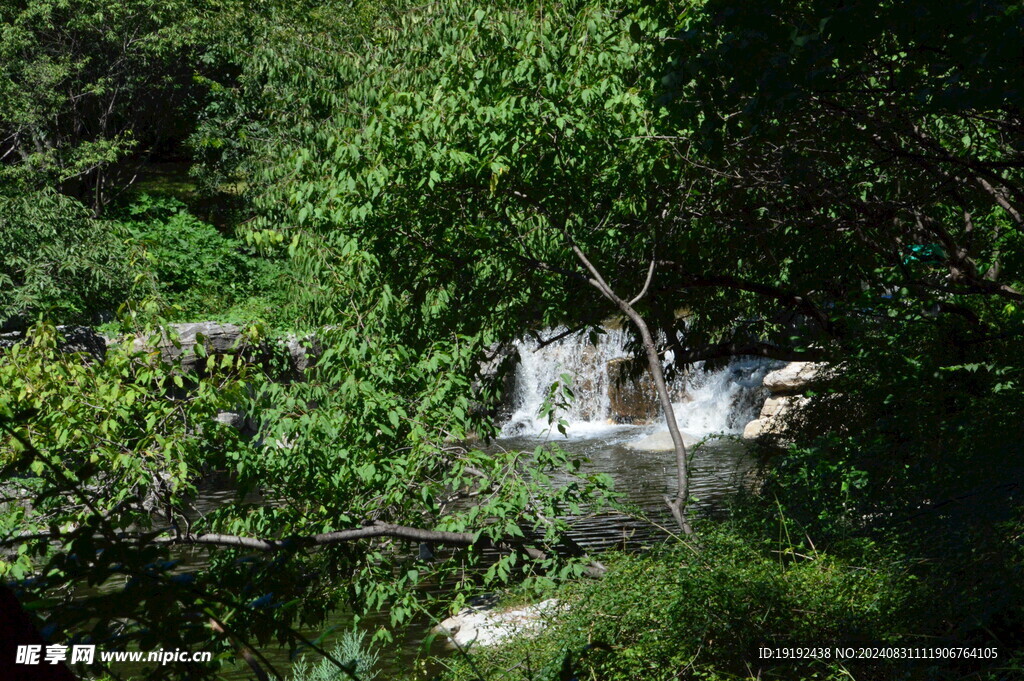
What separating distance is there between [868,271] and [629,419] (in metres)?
13.6

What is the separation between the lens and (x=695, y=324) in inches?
365

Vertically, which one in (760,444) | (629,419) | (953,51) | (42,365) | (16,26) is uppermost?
(16,26)

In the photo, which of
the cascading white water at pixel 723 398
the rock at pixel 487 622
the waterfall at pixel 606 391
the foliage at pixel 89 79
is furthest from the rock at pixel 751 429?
the foliage at pixel 89 79

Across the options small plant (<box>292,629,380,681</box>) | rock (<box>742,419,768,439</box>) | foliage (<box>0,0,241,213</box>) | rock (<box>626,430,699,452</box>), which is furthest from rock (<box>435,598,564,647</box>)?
foliage (<box>0,0,241,213</box>)

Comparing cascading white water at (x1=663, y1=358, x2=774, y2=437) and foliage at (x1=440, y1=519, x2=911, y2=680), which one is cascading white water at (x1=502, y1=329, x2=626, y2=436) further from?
foliage at (x1=440, y1=519, x2=911, y2=680)

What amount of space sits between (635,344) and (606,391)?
491 inches

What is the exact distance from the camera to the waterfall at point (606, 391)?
20.6 metres

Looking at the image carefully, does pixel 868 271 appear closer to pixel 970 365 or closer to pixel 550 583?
pixel 970 365

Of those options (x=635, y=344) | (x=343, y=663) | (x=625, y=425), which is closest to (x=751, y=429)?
(x=625, y=425)

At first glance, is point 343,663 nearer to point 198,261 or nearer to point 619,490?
point 619,490

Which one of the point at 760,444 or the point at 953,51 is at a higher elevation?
the point at 953,51

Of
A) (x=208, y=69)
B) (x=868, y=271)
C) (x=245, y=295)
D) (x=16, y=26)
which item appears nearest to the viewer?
(x=868, y=271)

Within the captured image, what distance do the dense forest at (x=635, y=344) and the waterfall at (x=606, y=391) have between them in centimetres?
1067

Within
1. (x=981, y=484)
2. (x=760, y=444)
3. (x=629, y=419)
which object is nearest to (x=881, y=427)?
(x=981, y=484)
